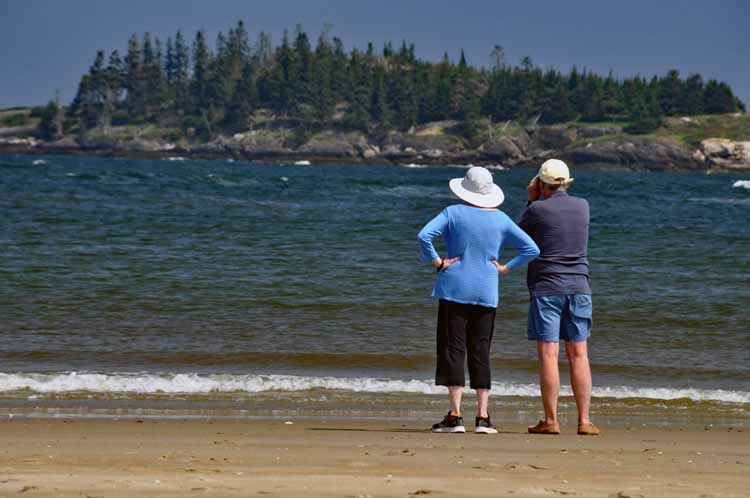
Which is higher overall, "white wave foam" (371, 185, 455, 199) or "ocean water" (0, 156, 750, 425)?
"white wave foam" (371, 185, 455, 199)

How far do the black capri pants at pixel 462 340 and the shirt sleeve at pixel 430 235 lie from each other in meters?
0.36

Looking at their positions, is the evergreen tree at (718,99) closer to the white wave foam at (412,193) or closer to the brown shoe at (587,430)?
the white wave foam at (412,193)

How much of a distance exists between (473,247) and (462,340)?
2.03 ft

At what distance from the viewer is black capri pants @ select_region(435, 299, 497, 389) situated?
6.86m

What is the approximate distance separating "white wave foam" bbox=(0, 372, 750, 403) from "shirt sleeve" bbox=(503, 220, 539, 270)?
8.66ft

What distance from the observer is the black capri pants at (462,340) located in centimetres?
686

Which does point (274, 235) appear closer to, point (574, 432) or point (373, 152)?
point (574, 432)

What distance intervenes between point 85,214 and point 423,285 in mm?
16517

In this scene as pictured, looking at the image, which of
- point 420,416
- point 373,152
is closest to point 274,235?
point 420,416

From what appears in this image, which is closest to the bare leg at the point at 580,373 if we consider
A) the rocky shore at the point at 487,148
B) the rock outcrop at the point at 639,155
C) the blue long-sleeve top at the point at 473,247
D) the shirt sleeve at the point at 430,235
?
the blue long-sleeve top at the point at 473,247

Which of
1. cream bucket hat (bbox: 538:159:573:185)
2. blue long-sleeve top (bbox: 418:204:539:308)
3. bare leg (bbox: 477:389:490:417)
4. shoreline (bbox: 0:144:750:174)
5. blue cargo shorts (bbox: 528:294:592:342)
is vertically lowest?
bare leg (bbox: 477:389:490:417)

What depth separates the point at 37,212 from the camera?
2981cm

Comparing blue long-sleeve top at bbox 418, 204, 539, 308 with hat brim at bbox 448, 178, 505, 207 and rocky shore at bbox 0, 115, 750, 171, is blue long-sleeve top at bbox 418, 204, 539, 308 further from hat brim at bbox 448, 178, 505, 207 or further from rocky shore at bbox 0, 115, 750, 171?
rocky shore at bbox 0, 115, 750, 171

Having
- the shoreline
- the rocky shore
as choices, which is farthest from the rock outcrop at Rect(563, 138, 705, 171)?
the shoreline
